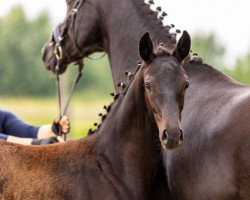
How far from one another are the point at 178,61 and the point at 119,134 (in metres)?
0.75

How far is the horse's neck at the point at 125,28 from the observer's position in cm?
788

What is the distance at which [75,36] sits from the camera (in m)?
8.50

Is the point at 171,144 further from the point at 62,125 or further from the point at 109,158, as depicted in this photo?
the point at 62,125

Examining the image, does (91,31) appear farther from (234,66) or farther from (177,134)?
(234,66)

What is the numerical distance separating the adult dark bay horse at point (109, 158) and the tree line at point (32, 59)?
24865 millimetres

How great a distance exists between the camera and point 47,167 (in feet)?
22.3

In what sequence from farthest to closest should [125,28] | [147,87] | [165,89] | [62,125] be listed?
[62,125]
[125,28]
[147,87]
[165,89]

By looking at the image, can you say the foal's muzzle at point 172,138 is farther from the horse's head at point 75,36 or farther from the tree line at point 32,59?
the tree line at point 32,59

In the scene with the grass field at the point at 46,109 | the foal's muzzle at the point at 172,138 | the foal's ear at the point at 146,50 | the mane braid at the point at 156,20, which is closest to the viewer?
the foal's muzzle at the point at 172,138

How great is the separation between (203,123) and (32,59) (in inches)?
1262

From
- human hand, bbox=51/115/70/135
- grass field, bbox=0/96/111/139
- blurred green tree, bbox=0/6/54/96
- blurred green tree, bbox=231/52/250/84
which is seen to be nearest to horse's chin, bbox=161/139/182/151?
human hand, bbox=51/115/70/135

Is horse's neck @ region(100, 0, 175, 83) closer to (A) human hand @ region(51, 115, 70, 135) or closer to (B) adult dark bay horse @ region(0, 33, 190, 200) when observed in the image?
(A) human hand @ region(51, 115, 70, 135)

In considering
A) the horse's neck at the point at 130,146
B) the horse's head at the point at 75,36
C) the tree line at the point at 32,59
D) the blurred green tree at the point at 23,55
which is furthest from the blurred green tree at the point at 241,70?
the horse's neck at the point at 130,146

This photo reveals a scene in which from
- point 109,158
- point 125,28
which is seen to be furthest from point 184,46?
point 125,28
